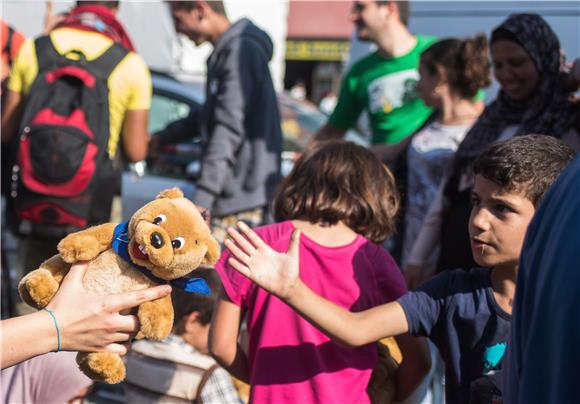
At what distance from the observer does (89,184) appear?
3381 millimetres

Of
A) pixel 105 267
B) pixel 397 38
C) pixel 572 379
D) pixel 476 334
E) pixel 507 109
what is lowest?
pixel 476 334

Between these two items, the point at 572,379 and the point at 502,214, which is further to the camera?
the point at 502,214

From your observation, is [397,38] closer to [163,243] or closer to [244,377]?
[244,377]


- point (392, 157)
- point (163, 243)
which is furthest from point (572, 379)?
point (392, 157)

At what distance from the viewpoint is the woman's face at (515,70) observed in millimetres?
2871

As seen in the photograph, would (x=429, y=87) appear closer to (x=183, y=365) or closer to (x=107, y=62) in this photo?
(x=107, y=62)

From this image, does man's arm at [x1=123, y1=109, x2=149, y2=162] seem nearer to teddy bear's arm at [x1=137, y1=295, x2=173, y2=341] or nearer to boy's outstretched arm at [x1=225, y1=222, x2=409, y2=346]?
boy's outstretched arm at [x1=225, y1=222, x2=409, y2=346]

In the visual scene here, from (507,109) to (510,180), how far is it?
1.07m

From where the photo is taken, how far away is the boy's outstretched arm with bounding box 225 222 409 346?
1.82 m

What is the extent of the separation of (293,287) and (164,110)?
438 centimetres

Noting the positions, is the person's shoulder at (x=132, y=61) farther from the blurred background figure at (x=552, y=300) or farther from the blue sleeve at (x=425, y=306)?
the blurred background figure at (x=552, y=300)

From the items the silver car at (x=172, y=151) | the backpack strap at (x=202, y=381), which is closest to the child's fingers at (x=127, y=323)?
the backpack strap at (x=202, y=381)

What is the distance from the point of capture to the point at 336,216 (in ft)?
7.65

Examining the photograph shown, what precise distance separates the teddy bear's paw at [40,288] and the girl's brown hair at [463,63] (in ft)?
7.17
